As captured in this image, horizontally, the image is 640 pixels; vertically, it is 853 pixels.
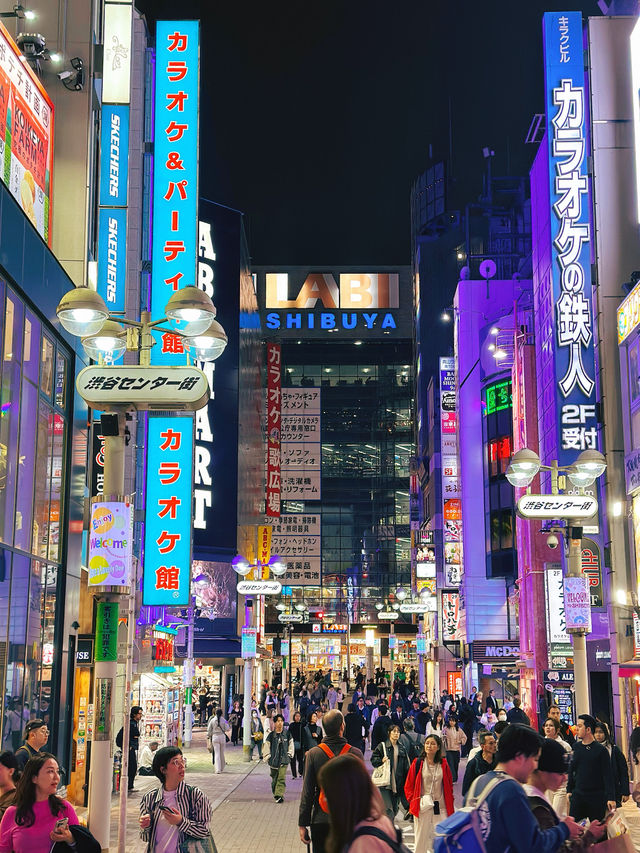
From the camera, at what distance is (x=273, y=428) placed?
66062mm

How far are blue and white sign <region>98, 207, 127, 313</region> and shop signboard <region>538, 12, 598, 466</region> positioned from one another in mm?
10808

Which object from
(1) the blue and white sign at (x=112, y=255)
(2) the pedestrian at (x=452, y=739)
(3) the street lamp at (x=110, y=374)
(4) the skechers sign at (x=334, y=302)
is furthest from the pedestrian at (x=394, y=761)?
(4) the skechers sign at (x=334, y=302)

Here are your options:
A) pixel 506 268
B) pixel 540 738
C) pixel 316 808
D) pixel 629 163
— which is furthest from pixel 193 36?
pixel 506 268

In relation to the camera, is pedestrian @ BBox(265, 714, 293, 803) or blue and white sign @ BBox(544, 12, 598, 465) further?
blue and white sign @ BBox(544, 12, 598, 465)

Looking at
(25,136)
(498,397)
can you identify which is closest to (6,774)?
(25,136)

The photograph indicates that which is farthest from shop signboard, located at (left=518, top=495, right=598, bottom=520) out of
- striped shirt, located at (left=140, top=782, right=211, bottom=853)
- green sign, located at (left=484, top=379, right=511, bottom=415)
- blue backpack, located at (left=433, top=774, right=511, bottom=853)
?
green sign, located at (left=484, top=379, right=511, bottom=415)

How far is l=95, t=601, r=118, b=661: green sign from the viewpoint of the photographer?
1128 cm

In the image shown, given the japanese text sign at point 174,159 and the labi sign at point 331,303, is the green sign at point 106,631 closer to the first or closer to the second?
the japanese text sign at point 174,159

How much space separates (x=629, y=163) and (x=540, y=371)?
10419 millimetres

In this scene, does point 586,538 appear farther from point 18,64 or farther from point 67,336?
point 18,64

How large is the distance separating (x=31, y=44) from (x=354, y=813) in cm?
1829

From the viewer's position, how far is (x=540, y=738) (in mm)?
5922

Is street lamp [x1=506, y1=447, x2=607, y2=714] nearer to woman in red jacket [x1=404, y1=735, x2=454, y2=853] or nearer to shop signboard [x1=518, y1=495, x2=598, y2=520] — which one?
shop signboard [x1=518, y1=495, x2=598, y2=520]

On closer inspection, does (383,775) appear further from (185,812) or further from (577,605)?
(185,812)
